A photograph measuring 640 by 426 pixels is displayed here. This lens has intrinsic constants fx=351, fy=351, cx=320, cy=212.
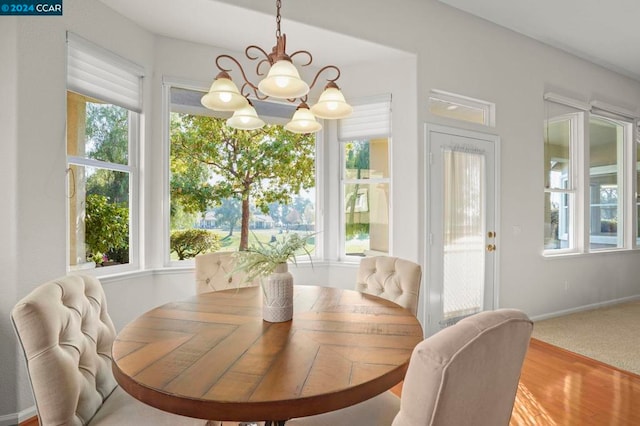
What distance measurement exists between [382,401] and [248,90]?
2.87m

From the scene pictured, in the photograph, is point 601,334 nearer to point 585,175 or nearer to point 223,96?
point 585,175

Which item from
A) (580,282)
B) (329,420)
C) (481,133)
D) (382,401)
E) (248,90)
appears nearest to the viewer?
(329,420)

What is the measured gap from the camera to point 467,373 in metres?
0.80

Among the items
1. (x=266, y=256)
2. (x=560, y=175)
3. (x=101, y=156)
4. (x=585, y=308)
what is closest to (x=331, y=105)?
(x=266, y=256)

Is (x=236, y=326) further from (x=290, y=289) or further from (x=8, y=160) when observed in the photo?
(x=8, y=160)

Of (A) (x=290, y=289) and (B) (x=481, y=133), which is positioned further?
(B) (x=481, y=133)

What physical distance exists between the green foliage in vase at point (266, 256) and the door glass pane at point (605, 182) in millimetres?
4928

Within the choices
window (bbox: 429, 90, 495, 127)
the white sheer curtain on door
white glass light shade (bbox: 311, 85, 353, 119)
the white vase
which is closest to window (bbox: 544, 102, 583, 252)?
window (bbox: 429, 90, 495, 127)

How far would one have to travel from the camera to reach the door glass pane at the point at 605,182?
4.83m

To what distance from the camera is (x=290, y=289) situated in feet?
5.02

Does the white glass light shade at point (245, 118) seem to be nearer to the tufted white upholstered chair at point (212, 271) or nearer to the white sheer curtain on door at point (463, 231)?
the tufted white upholstered chair at point (212, 271)

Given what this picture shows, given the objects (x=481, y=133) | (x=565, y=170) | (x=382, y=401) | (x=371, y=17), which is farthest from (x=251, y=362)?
(x=565, y=170)

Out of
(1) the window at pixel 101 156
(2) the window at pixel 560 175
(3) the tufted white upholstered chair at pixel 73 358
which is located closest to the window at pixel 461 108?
(2) the window at pixel 560 175

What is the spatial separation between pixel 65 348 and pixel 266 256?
2.54ft
